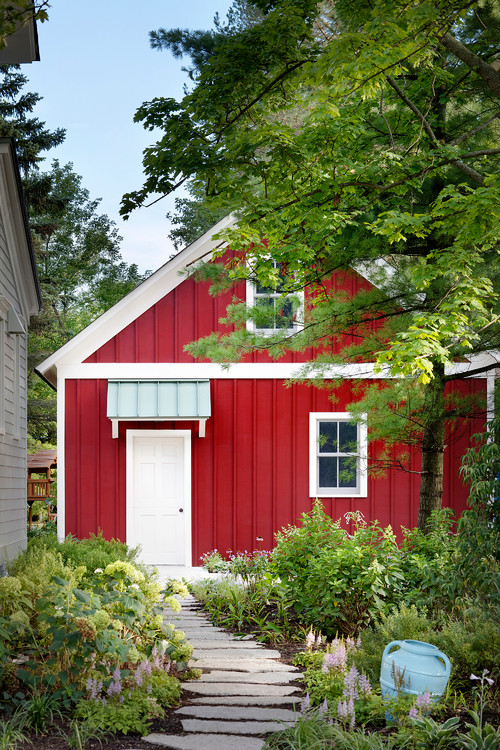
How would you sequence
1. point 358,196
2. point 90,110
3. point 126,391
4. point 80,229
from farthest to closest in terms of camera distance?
point 90,110 → point 80,229 → point 126,391 → point 358,196

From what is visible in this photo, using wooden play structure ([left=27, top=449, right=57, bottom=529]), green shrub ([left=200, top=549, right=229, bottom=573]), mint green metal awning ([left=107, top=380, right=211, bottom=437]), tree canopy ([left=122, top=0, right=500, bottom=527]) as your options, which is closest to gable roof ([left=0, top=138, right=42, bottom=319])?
mint green metal awning ([left=107, top=380, right=211, bottom=437])

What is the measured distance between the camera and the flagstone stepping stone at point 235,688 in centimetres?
553

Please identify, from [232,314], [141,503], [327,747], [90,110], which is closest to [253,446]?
[141,503]

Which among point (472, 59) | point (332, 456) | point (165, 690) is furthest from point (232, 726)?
point (332, 456)

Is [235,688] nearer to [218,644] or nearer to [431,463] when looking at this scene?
[218,644]

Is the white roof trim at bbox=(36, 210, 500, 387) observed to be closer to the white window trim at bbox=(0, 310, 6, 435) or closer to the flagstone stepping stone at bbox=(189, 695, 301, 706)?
the white window trim at bbox=(0, 310, 6, 435)

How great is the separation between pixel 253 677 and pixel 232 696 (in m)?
0.49

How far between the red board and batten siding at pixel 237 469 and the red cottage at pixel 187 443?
0.05 feet

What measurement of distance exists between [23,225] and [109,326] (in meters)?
2.37

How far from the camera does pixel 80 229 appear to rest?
3234 centimetres

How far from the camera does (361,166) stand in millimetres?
6898

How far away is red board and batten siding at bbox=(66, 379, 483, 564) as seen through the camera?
40.7 feet

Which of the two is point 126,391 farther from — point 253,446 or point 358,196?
point 358,196

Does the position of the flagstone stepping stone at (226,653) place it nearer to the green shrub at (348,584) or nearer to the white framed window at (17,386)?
the green shrub at (348,584)
